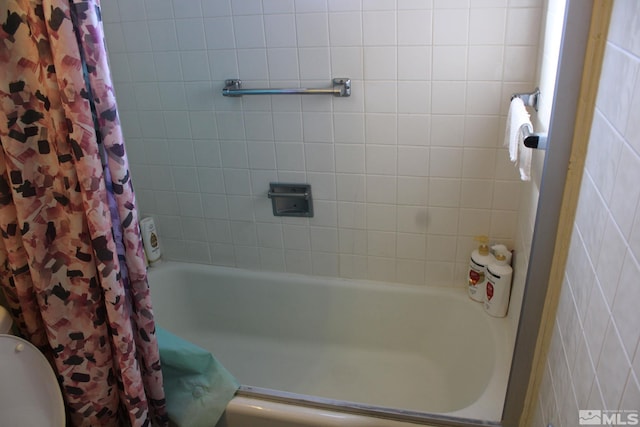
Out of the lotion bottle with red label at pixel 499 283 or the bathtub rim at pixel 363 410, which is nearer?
the bathtub rim at pixel 363 410

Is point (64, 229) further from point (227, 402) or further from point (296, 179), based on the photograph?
point (296, 179)

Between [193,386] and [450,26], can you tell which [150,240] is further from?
[450,26]

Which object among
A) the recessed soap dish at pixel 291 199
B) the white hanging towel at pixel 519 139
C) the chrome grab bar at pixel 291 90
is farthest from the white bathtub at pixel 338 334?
the chrome grab bar at pixel 291 90

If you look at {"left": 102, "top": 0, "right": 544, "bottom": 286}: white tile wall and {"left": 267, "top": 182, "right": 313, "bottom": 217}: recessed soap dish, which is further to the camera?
{"left": 267, "top": 182, "right": 313, "bottom": 217}: recessed soap dish

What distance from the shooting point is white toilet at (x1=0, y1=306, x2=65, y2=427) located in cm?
124

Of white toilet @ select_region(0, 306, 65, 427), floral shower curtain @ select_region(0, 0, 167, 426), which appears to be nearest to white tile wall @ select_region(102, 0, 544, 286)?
floral shower curtain @ select_region(0, 0, 167, 426)

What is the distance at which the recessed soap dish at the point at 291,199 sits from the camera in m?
2.03

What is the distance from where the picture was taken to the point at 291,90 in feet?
6.02

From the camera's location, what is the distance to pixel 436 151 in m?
1.81

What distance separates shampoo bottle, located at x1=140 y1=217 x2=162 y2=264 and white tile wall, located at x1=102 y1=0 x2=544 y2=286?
0.09 metres

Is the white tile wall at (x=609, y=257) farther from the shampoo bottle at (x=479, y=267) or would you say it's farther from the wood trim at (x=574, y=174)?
the shampoo bottle at (x=479, y=267)

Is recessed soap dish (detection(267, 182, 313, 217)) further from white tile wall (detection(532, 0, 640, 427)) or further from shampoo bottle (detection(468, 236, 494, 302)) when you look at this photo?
white tile wall (detection(532, 0, 640, 427))

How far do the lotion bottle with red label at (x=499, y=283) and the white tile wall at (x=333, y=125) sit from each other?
10 cm

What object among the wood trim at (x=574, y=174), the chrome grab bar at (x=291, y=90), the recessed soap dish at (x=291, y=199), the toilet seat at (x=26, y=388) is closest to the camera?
the wood trim at (x=574, y=174)
